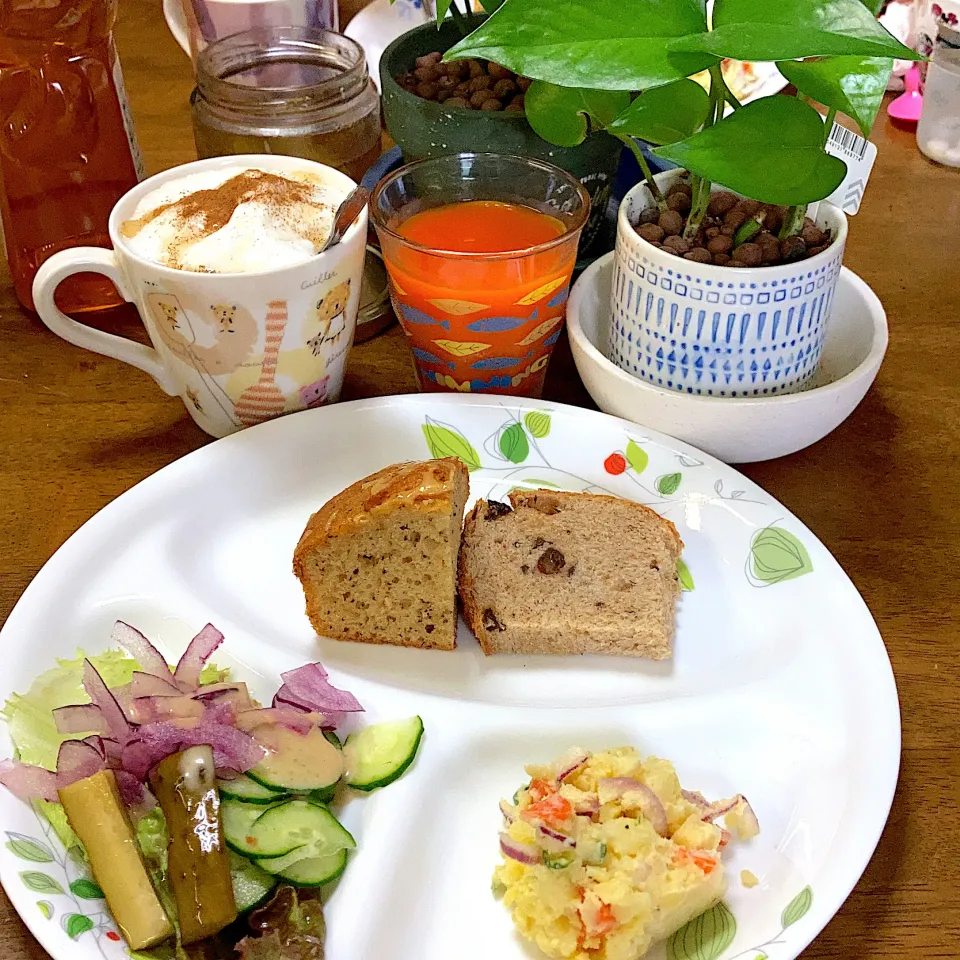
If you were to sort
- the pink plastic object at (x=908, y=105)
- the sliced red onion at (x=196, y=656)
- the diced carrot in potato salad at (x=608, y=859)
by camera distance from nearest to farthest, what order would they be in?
the diced carrot in potato salad at (x=608, y=859) < the sliced red onion at (x=196, y=656) < the pink plastic object at (x=908, y=105)

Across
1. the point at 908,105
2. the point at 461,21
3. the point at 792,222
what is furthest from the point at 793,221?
the point at 908,105

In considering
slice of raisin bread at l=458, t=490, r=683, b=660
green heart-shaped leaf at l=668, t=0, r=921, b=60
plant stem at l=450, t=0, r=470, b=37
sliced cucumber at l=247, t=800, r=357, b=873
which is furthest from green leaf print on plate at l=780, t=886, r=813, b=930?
plant stem at l=450, t=0, r=470, b=37

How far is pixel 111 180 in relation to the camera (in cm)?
187

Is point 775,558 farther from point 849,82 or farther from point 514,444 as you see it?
point 849,82

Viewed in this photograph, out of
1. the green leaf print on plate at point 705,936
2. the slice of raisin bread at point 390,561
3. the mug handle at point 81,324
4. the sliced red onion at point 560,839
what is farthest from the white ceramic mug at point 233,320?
the green leaf print on plate at point 705,936

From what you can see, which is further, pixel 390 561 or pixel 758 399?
pixel 758 399

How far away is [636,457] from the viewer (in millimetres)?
1597

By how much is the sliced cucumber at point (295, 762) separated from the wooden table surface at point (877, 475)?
302 mm

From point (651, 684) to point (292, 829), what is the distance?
0.51 m

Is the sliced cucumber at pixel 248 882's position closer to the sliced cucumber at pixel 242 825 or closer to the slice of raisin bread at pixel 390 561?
the sliced cucumber at pixel 242 825

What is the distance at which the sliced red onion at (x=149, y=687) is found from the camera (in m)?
1.21

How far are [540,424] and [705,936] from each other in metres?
0.83

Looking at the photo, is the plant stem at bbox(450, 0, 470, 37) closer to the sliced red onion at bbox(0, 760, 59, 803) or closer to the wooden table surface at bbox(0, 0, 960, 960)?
the wooden table surface at bbox(0, 0, 960, 960)

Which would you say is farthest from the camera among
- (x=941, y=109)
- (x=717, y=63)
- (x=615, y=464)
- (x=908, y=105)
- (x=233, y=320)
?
(x=908, y=105)
